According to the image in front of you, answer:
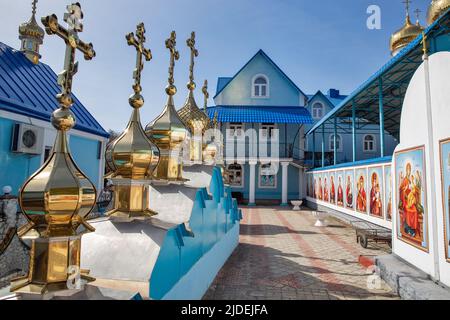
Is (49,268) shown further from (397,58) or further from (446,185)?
(397,58)

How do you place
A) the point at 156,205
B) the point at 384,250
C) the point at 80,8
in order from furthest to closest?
the point at 384,250, the point at 156,205, the point at 80,8

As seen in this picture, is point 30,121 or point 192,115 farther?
point 30,121

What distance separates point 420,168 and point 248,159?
614 inches

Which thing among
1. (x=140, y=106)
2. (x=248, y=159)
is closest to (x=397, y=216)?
(x=140, y=106)

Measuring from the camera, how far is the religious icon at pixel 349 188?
37.1ft

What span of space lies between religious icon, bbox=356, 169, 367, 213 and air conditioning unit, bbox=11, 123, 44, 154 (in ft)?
34.0

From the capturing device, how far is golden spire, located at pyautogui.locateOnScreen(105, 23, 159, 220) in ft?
8.23

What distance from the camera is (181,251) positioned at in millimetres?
2857

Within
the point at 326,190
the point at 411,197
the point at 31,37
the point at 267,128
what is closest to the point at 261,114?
the point at 267,128

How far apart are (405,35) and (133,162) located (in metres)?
16.0

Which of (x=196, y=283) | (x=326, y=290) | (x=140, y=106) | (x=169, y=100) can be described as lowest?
(x=326, y=290)

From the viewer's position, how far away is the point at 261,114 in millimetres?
20422

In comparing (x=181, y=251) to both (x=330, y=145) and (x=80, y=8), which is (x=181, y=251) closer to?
(x=80, y=8)

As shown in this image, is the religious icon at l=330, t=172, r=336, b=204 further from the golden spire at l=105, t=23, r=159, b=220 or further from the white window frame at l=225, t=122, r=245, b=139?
the golden spire at l=105, t=23, r=159, b=220
